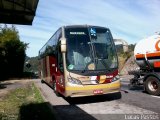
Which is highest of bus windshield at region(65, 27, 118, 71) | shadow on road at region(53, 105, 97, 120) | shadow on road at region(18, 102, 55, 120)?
bus windshield at region(65, 27, 118, 71)

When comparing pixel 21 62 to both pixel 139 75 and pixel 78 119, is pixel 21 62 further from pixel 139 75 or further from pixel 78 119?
pixel 78 119

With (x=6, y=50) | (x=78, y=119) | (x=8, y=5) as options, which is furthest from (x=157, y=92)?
(x=6, y=50)

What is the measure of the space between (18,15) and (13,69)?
36590mm

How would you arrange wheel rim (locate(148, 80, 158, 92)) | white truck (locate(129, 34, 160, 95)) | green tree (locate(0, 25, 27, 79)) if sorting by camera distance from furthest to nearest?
green tree (locate(0, 25, 27, 79))
wheel rim (locate(148, 80, 158, 92))
white truck (locate(129, 34, 160, 95))

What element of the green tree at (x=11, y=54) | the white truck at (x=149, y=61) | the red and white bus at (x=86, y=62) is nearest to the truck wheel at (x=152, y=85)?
the white truck at (x=149, y=61)

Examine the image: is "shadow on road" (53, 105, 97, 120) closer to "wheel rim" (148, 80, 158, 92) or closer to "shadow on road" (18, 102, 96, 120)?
"shadow on road" (18, 102, 96, 120)

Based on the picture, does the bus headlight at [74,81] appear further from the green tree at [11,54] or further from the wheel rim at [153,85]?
the green tree at [11,54]

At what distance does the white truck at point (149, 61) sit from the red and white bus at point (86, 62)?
225 centimetres

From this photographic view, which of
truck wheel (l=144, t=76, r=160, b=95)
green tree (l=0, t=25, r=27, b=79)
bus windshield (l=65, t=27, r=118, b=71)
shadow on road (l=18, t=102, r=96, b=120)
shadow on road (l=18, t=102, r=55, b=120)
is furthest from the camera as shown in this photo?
green tree (l=0, t=25, r=27, b=79)

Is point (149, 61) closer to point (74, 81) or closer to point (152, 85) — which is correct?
point (152, 85)

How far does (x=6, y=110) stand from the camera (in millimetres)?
10609

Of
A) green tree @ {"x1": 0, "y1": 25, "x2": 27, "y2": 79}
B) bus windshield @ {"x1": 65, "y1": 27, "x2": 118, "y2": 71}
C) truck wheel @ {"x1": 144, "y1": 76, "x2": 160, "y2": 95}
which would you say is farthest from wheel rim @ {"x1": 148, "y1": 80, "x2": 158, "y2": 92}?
green tree @ {"x1": 0, "y1": 25, "x2": 27, "y2": 79}

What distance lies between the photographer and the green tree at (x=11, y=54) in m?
44.0

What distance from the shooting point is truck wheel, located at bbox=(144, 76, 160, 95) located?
44.2 feet
